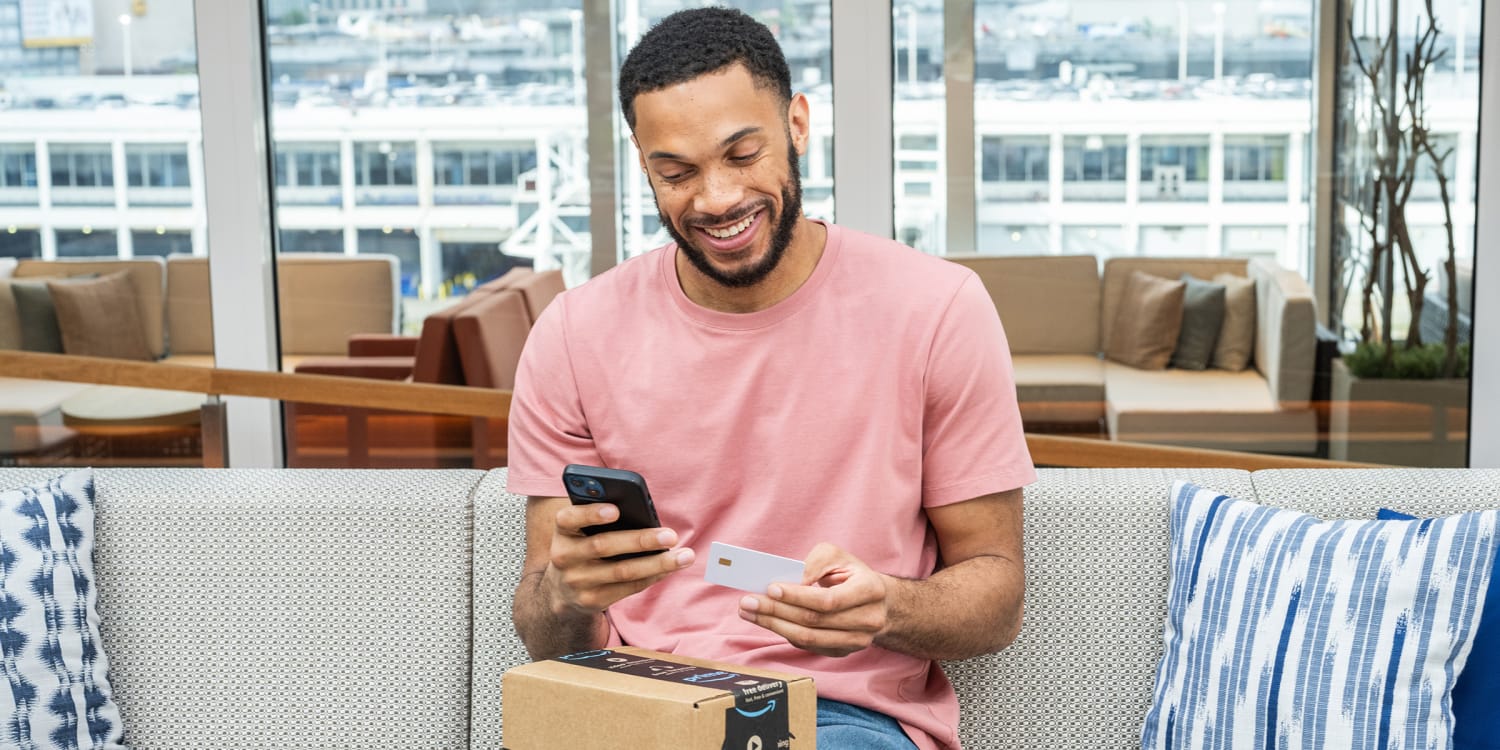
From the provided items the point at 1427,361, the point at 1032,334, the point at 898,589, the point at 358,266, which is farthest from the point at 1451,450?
the point at 358,266

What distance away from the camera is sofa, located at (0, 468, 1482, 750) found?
1.89 metres

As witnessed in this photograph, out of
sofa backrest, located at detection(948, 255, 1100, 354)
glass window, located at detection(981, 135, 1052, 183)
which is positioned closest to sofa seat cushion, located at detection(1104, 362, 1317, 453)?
sofa backrest, located at detection(948, 255, 1100, 354)

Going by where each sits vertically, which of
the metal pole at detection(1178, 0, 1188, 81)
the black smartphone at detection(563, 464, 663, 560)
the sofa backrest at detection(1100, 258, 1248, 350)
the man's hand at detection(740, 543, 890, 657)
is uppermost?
the metal pole at detection(1178, 0, 1188, 81)

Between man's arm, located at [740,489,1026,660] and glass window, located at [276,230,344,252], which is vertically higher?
glass window, located at [276,230,344,252]

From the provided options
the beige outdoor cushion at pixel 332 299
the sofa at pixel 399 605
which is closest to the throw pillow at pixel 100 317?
the beige outdoor cushion at pixel 332 299

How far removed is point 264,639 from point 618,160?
1.60m

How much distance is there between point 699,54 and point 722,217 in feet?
0.60

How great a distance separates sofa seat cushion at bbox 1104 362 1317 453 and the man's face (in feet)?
5.98

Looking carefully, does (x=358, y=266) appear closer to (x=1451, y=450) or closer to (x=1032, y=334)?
(x=1032, y=334)

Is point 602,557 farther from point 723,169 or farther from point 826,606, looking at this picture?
point 723,169

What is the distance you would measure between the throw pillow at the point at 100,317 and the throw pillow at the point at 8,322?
99mm

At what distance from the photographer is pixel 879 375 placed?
166cm

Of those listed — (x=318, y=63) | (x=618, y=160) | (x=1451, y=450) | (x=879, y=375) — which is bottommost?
(x=1451, y=450)

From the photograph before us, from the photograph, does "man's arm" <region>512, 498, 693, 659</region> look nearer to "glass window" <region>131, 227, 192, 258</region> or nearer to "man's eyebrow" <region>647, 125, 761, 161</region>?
"man's eyebrow" <region>647, 125, 761, 161</region>
